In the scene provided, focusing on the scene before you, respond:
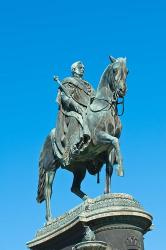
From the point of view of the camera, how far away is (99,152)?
844 inches

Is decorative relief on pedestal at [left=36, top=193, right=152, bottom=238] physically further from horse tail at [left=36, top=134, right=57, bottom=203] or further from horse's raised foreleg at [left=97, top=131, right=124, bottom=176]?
horse tail at [left=36, top=134, right=57, bottom=203]

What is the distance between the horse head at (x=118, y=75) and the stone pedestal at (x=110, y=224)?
118 inches

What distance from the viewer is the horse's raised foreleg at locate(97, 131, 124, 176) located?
20.4 meters

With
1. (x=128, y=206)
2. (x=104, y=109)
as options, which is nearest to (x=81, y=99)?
(x=104, y=109)

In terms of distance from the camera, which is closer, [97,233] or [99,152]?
[97,233]

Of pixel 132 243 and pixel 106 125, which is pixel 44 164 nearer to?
pixel 106 125

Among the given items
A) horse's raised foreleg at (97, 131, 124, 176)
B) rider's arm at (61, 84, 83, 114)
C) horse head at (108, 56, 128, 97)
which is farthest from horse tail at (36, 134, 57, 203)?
horse head at (108, 56, 128, 97)

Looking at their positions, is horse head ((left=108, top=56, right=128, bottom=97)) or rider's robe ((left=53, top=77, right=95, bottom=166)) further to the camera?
rider's robe ((left=53, top=77, right=95, bottom=166))

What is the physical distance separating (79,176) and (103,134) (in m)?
2.32

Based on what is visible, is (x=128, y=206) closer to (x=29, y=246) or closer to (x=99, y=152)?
(x=99, y=152)

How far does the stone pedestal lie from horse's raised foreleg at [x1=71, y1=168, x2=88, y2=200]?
2.34 m

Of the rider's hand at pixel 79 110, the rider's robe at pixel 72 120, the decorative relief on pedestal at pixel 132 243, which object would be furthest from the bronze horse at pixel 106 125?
the decorative relief on pedestal at pixel 132 243

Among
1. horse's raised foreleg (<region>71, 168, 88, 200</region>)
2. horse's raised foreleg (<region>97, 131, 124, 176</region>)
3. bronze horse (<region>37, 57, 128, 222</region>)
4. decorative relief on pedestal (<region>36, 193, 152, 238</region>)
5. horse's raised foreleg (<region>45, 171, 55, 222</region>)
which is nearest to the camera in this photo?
decorative relief on pedestal (<region>36, 193, 152, 238</region>)

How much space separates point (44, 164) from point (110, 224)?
455cm
